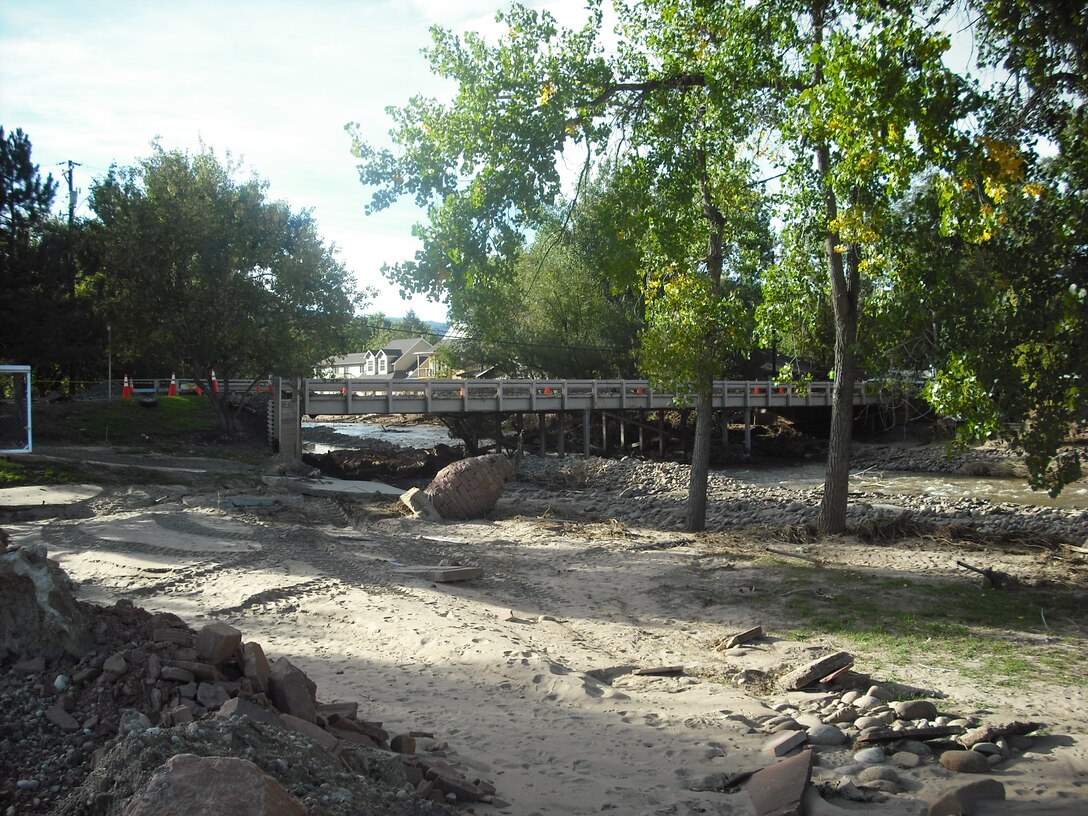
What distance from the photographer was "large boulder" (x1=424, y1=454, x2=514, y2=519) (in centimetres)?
1820

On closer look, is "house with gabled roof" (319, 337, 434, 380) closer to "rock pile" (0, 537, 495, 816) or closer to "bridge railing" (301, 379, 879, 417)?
"bridge railing" (301, 379, 879, 417)

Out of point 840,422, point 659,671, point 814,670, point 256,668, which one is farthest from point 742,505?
point 256,668

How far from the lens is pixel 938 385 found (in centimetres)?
915

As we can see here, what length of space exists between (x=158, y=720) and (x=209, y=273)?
26.2m

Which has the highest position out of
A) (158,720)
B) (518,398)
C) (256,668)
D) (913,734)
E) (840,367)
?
(840,367)

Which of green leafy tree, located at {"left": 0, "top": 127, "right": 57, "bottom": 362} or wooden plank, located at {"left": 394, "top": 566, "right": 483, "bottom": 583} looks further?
green leafy tree, located at {"left": 0, "top": 127, "right": 57, "bottom": 362}

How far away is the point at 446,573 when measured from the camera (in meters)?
11.1

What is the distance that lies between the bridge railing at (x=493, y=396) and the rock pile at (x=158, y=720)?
2063 centimetres

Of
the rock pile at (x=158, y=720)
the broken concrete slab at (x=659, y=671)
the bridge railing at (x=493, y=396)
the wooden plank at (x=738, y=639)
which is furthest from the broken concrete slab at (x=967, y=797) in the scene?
the bridge railing at (x=493, y=396)

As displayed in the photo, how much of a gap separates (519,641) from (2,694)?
466 centimetres

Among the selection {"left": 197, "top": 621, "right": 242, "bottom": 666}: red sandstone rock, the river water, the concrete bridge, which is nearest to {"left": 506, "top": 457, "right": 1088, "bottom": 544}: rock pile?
the river water

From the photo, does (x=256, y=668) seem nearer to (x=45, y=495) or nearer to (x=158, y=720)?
(x=158, y=720)

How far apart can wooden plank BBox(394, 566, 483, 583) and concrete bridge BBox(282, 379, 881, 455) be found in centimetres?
1441

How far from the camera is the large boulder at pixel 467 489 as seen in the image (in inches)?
717
